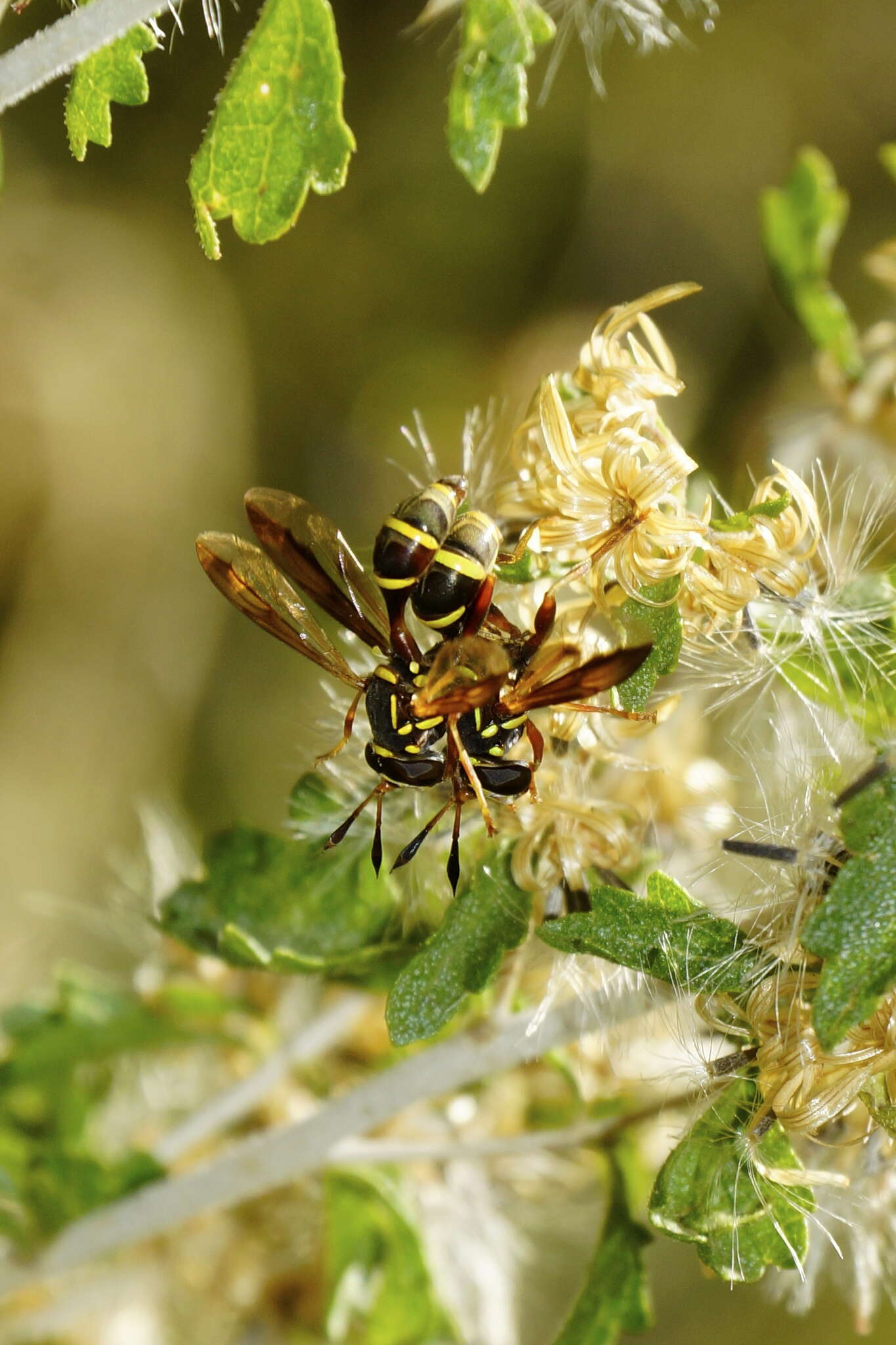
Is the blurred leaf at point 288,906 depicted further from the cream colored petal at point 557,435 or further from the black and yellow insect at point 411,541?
the cream colored petal at point 557,435

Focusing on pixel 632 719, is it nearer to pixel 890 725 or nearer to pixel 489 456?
pixel 890 725

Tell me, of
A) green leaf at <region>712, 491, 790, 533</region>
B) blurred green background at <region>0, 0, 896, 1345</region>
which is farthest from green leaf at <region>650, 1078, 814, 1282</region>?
blurred green background at <region>0, 0, 896, 1345</region>

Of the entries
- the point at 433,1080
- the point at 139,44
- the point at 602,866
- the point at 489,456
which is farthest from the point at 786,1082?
the point at 139,44

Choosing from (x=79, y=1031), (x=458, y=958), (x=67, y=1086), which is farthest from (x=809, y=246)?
(x=67, y=1086)

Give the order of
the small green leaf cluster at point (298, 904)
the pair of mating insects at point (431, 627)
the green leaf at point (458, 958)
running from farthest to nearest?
1. the small green leaf cluster at point (298, 904)
2. the green leaf at point (458, 958)
3. the pair of mating insects at point (431, 627)

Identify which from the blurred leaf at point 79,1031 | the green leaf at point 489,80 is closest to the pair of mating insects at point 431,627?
the green leaf at point 489,80

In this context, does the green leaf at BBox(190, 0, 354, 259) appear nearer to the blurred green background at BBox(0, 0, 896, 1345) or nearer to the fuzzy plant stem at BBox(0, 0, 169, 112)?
the fuzzy plant stem at BBox(0, 0, 169, 112)
